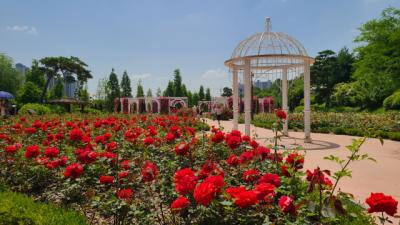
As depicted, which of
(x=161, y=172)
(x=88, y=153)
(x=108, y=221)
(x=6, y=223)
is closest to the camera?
(x=6, y=223)

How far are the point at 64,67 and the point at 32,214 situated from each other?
142ft

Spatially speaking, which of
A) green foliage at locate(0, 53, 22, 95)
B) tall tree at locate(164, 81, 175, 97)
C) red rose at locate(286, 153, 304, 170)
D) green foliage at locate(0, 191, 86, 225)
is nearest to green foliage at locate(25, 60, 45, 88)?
green foliage at locate(0, 53, 22, 95)

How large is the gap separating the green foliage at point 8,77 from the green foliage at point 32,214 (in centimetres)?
4716

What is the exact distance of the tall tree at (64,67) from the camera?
1618 inches

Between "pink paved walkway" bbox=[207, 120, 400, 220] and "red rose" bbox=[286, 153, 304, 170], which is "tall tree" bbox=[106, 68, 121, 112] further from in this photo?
"red rose" bbox=[286, 153, 304, 170]

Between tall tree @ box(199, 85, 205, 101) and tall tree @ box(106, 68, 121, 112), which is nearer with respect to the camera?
tall tree @ box(106, 68, 121, 112)

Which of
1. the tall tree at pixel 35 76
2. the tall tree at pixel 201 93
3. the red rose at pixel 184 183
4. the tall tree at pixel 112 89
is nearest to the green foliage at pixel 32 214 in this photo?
the red rose at pixel 184 183

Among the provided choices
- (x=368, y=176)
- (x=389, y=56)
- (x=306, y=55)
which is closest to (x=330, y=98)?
(x=389, y=56)

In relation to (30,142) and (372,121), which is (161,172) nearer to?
(30,142)

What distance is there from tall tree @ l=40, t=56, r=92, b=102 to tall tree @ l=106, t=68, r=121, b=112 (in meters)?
3.76

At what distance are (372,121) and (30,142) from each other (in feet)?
43.5

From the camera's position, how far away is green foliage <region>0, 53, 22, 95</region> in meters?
43.2

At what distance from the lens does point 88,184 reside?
136 inches

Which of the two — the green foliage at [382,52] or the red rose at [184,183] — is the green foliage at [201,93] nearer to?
the green foliage at [382,52]
